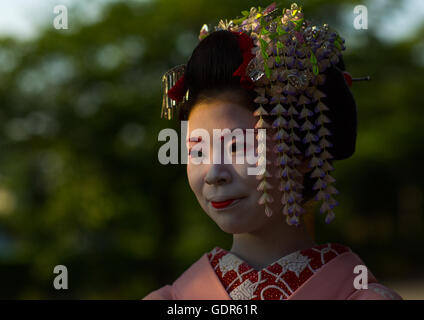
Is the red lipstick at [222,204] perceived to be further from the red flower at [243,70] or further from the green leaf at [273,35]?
the green leaf at [273,35]

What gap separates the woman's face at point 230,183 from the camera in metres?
1.72

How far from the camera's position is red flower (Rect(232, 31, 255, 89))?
5.60 ft

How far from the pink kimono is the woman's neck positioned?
42 mm

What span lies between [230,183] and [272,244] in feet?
0.99

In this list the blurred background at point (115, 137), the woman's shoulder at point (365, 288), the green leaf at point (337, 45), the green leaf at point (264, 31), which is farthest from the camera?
the blurred background at point (115, 137)

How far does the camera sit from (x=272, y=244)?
1.84 m

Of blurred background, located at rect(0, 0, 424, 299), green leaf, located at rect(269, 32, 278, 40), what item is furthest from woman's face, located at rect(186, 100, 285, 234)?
blurred background, located at rect(0, 0, 424, 299)

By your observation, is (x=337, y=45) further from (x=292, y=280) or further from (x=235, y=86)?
(x=292, y=280)

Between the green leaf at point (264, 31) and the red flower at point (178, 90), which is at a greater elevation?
the green leaf at point (264, 31)

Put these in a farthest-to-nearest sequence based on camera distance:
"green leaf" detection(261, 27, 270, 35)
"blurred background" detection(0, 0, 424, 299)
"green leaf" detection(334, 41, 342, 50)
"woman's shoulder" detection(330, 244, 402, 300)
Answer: "blurred background" detection(0, 0, 424, 299), "green leaf" detection(334, 41, 342, 50), "green leaf" detection(261, 27, 270, 35), "woman's shoulder" detection(330, 244, 402, 300)

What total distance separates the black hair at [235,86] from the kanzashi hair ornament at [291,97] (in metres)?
0.04

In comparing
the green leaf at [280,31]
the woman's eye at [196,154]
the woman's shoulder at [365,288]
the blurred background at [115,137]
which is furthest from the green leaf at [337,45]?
the blurred background at [115,137]
